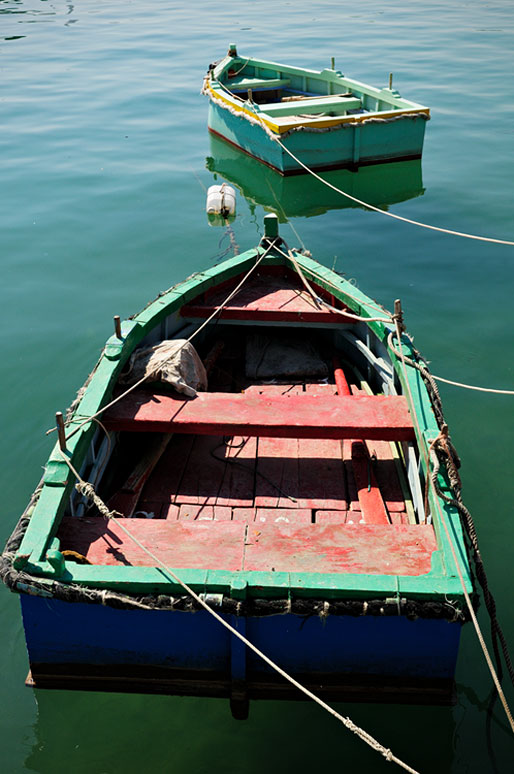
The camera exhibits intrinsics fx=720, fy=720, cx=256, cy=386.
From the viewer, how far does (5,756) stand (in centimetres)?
487

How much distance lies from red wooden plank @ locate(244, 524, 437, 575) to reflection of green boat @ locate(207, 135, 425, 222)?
10420 mm

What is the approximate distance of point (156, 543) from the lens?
476cm

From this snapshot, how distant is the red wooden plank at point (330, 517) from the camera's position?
18.8 ft

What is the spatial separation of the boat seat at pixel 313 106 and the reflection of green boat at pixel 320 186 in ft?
3.92

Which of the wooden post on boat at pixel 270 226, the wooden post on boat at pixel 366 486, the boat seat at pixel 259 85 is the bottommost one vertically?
the wooden post on boat at pixel 366 486

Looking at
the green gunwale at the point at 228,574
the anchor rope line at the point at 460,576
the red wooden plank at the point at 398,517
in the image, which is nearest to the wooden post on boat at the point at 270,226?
the anchor rope line at the point at 460,576

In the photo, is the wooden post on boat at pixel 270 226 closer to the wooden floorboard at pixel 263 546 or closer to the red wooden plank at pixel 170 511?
the red wooden plank at pixel 170 511

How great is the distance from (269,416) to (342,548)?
1.47 metres

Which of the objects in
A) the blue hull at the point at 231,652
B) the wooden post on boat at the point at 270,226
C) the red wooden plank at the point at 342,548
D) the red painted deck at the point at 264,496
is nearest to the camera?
the blue hull at the point at 231,652

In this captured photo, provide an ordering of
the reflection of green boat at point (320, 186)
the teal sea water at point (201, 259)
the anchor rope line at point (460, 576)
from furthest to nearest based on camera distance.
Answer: the reflection of green boat at point (320, 186), the teal sea water at point (201, 259), the anchor rope line at point (460, 576)

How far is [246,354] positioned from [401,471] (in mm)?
2458

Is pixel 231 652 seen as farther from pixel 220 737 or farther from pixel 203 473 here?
pixel 203 473

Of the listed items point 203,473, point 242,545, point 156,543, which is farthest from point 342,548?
point 203,473

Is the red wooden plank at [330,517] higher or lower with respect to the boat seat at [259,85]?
lower
